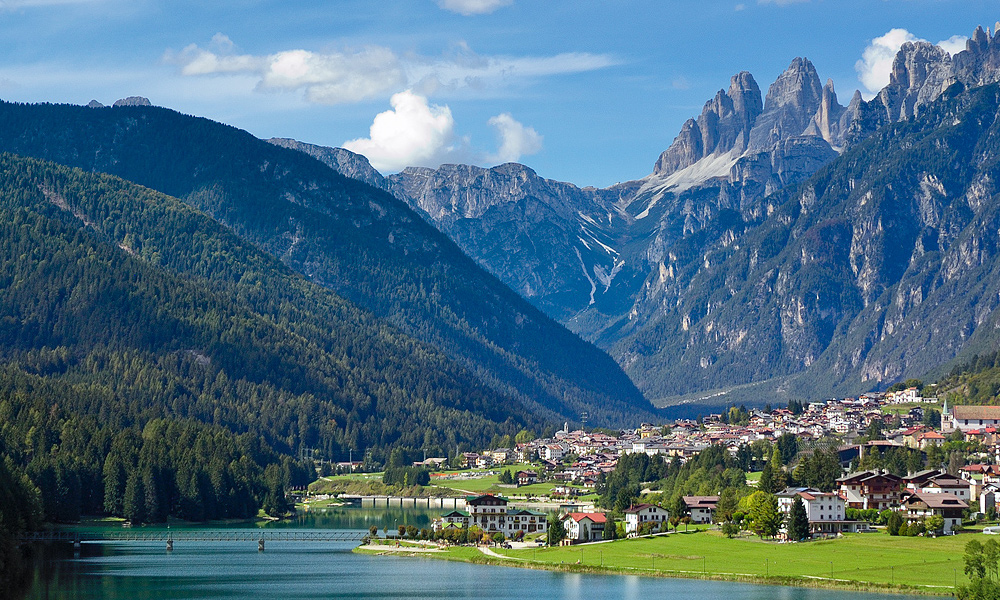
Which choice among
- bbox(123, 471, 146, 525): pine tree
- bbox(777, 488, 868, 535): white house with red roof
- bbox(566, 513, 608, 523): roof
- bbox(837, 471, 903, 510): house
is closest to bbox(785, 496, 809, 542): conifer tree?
bbox(777, 488, 868, 535): white house with red roof

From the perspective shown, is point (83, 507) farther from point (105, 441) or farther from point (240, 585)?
point (240, 585)

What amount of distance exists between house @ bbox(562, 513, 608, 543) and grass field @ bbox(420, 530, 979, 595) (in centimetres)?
659

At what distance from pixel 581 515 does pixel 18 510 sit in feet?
182

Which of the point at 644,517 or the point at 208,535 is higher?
the point at 644,517

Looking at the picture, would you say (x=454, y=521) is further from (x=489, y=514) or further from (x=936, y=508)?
(x=936, y=508)

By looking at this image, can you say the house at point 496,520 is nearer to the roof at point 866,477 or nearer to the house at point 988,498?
the roof at point 866,477

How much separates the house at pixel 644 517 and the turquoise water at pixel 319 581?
23044mm

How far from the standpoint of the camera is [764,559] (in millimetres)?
138250

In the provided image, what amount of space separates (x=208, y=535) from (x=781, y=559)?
6766 cm

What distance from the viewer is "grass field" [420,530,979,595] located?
412 feet

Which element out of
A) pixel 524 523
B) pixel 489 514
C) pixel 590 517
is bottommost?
pixel 524 523

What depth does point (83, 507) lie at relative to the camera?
186875 mm

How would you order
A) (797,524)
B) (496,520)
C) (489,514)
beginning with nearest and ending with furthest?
(797,524) → (496,520) → (489,514)

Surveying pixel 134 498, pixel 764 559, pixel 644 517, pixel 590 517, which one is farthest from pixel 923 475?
pixel 134 498
